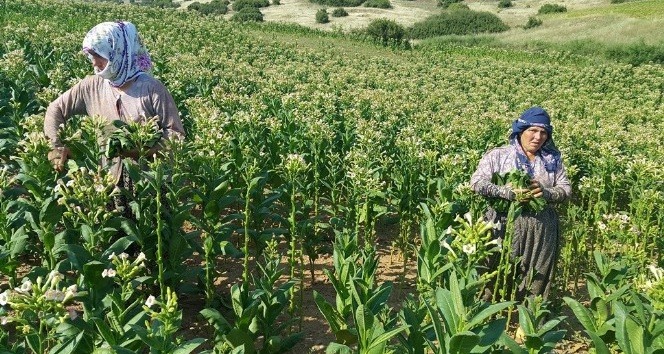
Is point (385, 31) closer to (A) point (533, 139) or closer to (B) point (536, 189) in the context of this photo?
(A) point (533, 139)

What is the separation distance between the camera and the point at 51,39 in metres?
15.7

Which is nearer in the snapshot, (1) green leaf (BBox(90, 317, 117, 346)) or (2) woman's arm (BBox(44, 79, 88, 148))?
(1) green leaf (BBox(90, 317, 117, 346))

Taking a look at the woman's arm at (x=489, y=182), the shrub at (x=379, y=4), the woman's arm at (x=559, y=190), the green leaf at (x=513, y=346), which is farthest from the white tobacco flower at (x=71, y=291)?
the shrub at (x=379, y=4)

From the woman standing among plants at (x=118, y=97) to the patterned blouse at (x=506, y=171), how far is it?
2.81 meters

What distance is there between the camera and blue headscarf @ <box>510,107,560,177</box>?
5.14 meters

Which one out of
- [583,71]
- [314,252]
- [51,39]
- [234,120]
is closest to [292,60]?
[51,39]

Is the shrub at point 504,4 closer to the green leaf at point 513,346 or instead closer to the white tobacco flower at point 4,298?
the green leaf at point 513,346

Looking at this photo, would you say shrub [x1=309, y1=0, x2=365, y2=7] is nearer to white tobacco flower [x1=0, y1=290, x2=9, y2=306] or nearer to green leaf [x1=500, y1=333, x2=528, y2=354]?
green leaf [x1=500, y1=333, x2=528, y2=354]

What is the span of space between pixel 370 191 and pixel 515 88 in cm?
1972

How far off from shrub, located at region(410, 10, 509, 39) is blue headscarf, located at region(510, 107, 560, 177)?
57376mm

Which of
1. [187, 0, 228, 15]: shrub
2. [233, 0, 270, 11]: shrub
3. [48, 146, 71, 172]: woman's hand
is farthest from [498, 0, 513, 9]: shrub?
[48, 146, 71, 172]: woman's hand

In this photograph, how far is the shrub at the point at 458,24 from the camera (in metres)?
62.1

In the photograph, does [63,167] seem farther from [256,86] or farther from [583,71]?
[583,71]

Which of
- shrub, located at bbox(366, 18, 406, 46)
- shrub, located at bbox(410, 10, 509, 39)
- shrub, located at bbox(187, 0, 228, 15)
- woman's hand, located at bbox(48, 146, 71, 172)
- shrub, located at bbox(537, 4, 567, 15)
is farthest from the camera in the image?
shrub, located at bbox(537, 4, 567, 15)
